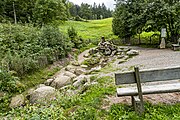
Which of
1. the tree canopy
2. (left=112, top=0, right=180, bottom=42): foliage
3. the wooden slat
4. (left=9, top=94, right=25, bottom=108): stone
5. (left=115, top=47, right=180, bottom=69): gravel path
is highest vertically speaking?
the tree canopy

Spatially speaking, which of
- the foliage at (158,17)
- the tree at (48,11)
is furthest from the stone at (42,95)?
the tree at (48,11)

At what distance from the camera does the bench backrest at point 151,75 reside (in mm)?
3918

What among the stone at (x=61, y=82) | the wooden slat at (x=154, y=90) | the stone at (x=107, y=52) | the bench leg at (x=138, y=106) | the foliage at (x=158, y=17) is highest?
the foliage at (x=158, y=17)

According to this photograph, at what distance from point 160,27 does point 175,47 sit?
2578mm

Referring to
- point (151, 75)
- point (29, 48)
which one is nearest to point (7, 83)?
point (29, 48)

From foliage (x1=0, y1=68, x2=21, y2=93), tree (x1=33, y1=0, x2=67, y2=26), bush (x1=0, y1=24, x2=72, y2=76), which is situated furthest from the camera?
tree (x1=33, y1=0, x2=67, y2=26)

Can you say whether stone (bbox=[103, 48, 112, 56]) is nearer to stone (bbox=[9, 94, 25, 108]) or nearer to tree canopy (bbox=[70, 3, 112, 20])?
stone (bbox=[9, 94, 25, 108])

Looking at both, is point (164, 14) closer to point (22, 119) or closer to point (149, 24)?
point (149, 24)

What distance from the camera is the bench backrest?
3918mm

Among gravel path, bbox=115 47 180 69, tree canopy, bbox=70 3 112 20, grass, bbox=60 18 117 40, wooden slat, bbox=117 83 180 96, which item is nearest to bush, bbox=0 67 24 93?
gravel path, bbox=115 47 180 69

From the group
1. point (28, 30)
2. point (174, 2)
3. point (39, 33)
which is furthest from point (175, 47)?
point (28, 30)

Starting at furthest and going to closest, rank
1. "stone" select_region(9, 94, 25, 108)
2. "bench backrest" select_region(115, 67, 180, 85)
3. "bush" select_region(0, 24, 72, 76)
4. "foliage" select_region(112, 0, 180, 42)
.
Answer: "foliage" select_region(112, 0, 180, 42) → "bush" select_region(0, 24, 72, 76) → "stone" select_region(9, 94, 25, 108) → "bench backrest" select_region(115, 67, 180, 85)

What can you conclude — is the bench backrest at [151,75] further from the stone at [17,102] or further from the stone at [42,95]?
the stone at [17,102]

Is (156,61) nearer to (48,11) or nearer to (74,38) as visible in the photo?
(74,38)
